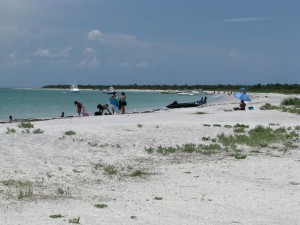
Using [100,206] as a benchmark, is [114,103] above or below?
above

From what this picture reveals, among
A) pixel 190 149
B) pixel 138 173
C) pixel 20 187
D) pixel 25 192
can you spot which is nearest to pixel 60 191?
pixel 25 192

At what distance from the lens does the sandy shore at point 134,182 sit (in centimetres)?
838

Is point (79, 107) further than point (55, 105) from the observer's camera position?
No

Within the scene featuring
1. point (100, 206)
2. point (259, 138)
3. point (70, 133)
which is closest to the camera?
point (100, 206)

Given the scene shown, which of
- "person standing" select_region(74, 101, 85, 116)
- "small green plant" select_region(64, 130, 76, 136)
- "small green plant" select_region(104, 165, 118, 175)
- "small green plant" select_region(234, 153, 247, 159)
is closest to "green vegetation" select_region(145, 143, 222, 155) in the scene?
"small green plant" select_region(234, 153, 247, 159)

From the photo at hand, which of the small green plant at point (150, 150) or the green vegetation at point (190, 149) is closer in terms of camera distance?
the small green plant at point (150, 150)

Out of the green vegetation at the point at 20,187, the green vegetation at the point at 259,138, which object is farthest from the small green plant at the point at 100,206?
the green vegetation at the point at 259,138

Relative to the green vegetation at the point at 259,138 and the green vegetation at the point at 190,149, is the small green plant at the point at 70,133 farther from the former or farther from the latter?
the green vegetation at the point at 259,138

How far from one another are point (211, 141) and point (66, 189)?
9138 millimetres

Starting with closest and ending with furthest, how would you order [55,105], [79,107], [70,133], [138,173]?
[138,173], [70,133], [79,107], [55,105]

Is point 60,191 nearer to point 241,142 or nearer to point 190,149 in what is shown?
point 190,149

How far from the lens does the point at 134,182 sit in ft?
37.0

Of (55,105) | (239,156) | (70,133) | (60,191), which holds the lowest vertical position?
(55,105)

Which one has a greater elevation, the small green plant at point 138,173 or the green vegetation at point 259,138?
the green vegetation at point 259,138
